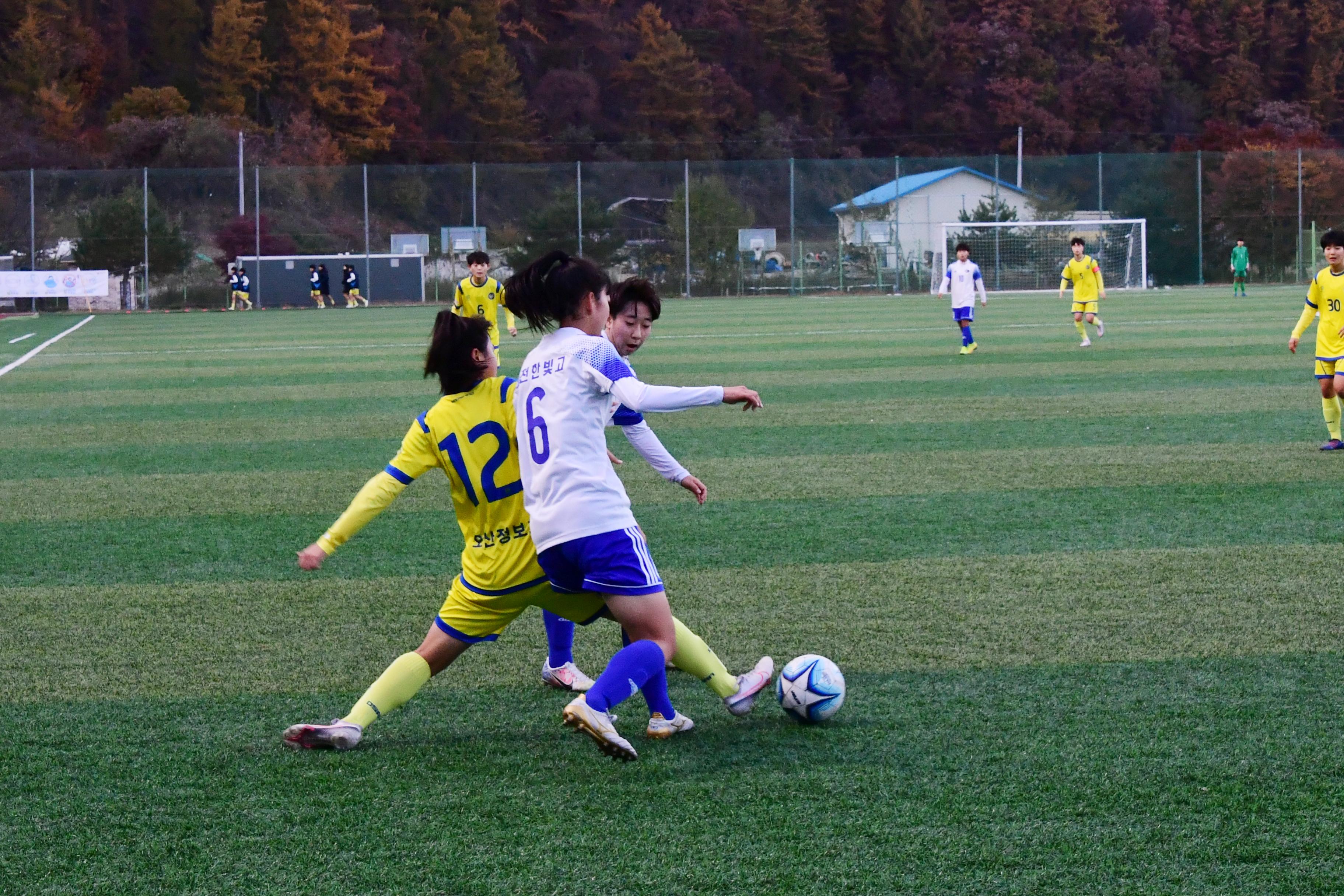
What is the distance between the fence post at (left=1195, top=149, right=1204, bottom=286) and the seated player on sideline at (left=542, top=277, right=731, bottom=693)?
45737 mm

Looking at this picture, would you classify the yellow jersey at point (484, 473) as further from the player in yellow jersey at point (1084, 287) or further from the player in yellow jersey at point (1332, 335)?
the player in yellow jersey at point (1084, 287)

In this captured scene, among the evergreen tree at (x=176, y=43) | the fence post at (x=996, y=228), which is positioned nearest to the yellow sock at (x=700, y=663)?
the fence post at (x=996, y=228)

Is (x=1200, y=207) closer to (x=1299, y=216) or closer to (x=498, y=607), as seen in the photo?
(x=1299, y=216)

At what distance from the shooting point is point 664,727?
180 inches

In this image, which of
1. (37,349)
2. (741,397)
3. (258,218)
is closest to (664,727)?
(741,397)

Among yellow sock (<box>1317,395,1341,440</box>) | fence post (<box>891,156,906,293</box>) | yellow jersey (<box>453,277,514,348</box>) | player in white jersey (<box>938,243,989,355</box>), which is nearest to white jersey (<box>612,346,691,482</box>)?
yellow sock (<box>1317,395,1341,440</box>)

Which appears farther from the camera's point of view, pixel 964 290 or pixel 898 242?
pixel 898 242

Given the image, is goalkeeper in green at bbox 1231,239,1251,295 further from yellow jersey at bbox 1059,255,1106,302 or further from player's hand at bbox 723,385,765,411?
player's hand at bbox 723,385,765,411

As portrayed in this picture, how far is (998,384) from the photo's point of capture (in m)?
16.1

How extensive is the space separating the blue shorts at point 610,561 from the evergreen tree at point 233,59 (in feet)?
209

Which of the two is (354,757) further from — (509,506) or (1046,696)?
(1046,696)

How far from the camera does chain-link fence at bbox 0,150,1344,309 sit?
45.4 meters

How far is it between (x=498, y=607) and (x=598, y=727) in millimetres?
620

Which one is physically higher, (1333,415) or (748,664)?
(1333,415)
